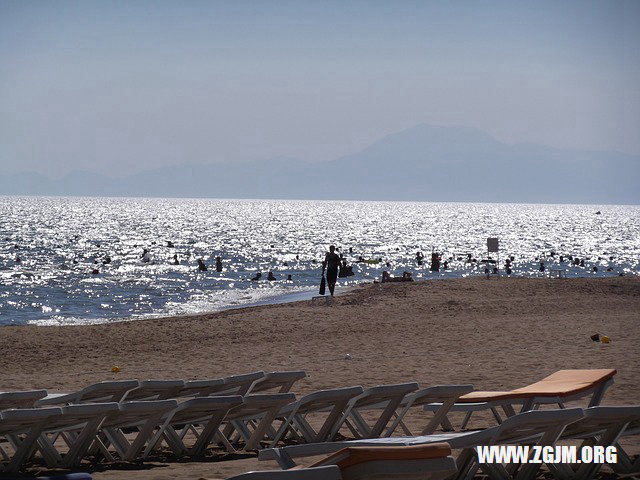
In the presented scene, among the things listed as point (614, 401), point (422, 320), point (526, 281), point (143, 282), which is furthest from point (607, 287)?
point (143, 282)

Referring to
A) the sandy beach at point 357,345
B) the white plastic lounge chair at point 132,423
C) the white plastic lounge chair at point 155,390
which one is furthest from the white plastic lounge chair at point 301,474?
the white plastic lounge chair at point 155,390

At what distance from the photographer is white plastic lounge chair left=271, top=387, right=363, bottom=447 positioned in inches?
323

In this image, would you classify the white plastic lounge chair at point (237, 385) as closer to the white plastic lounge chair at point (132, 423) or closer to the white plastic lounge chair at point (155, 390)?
the white plastic lounge chair at point (155, 390)

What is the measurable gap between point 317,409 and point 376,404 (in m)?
0.55

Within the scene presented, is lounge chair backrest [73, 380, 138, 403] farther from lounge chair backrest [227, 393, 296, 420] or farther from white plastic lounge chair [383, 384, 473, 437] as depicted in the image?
white plastic lounge chair [383, 384, 473, 437]

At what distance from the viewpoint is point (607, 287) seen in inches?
1113

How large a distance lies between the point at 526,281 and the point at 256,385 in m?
21.1

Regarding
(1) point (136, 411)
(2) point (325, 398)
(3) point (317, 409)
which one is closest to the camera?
(1) point (136, 411)

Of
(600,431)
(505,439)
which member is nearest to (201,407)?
(505,439)

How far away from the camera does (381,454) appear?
5.12 m

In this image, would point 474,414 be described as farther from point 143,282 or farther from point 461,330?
point 143,282

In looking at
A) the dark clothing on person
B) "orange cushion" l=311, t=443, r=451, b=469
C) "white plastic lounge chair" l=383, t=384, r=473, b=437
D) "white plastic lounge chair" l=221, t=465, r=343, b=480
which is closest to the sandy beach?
the dark clothing on person

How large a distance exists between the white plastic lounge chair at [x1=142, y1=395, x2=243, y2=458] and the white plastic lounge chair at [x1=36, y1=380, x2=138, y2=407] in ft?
2.00

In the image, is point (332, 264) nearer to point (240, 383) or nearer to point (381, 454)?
point (240, 383)
